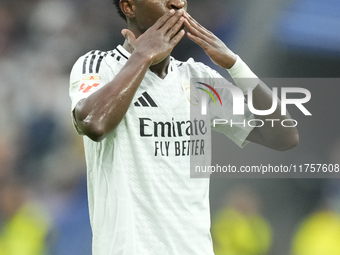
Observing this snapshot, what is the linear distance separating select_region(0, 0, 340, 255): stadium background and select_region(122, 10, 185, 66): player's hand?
1.41 m

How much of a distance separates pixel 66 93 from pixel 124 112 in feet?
5.60

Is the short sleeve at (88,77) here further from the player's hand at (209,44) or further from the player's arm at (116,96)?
the player's hand at (209,44)

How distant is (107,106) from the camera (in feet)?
4.26

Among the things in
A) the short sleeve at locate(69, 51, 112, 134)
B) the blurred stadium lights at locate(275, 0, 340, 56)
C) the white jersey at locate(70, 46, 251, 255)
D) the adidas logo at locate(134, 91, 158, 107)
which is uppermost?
the blurred stadium lights at locate(275, 0, 340, 56)

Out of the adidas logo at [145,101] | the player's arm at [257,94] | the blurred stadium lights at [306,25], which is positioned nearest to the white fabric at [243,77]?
the player's arm at [257,94]

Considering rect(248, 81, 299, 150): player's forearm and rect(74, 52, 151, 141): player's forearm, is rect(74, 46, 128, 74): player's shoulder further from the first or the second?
rect(248, 81, 299, 150): player's forearm

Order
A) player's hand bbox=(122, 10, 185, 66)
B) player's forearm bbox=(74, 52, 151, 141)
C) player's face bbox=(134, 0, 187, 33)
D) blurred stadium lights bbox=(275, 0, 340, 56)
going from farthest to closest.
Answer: blurred stadium lights bbox=(275, 0, 340, 56) < player's face bbox=(134, 0, 187, 33) < player's hand bbox=(122, 10, 185, 66) < player's forearm bbox=(74, 52, 151, 141)

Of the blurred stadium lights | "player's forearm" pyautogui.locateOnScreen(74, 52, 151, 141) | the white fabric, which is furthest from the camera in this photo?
the blurred stadium lights

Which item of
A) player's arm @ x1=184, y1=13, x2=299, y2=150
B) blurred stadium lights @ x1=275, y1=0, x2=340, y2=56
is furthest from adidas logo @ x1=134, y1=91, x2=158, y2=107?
blurred stadium lights @ x1=275, y1=0, x2=340, y2=56

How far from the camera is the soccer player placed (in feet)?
4.41

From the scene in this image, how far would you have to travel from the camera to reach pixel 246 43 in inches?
116

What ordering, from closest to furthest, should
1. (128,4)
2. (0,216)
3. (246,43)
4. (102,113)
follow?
(102,113), (128,4), (0,216), (246,43)

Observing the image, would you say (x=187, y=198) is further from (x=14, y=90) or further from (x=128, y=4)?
(x=14, y=90)

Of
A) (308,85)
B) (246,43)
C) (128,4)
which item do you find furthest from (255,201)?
(128,4)
